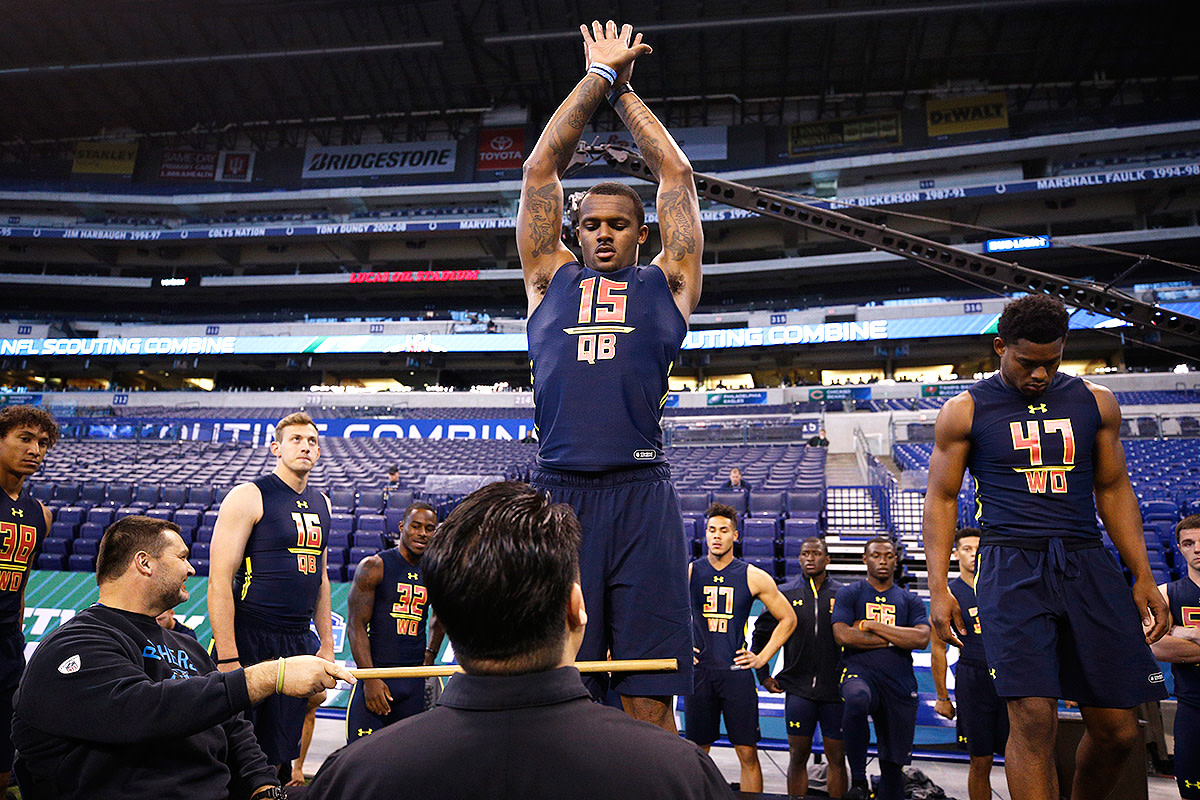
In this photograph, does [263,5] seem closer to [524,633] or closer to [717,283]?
[717,283]

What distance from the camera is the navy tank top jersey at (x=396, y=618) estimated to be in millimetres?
5238

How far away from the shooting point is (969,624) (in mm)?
5637

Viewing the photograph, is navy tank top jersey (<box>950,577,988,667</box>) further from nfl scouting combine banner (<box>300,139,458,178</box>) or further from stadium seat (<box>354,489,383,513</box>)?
nfl scouting combine banner (<box>300,139,458,178</box>)

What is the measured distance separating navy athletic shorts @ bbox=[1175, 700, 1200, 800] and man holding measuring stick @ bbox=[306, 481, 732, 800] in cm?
433

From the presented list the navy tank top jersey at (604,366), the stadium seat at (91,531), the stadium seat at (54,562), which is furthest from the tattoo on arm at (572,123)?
the stadium seat at (54,562)

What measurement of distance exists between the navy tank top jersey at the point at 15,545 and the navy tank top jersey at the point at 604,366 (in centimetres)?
359

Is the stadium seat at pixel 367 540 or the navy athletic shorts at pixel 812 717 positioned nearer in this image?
the navy athletic shorts at pixel 812 717

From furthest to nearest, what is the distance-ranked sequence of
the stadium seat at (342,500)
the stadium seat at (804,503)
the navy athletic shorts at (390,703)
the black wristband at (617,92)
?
the stadium seat at (342,500), the stadium seat at (804,503), the navy athletic shorts at (390,703), the black wristband at (617,92)

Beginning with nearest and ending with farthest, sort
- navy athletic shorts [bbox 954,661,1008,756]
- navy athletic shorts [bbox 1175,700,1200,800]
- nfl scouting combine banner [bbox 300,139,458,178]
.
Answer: navy athletic shorts [bbox 1175,700,1200,800] < navy athletic shorts [bbox 954,661,1008,756] < nfl scouting combine banner [bbox 300,139,458,178]

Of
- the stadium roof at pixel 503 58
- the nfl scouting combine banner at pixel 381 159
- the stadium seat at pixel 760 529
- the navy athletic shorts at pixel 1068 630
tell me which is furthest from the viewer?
the nfl scouting combine banner at pixel 381 159

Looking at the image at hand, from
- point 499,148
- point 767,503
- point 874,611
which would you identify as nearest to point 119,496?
point 767,503

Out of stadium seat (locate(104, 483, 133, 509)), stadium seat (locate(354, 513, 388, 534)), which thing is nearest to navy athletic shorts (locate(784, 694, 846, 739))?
stadium seat (locate(354, 513, 388, 534))

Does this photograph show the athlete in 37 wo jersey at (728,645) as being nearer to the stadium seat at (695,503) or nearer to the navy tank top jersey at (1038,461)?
the navy tank top jersey at (1038,461)

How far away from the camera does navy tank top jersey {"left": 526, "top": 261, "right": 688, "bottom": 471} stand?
7.63 feet
